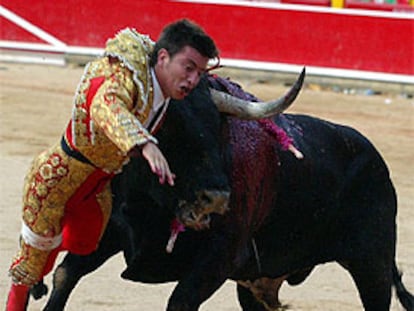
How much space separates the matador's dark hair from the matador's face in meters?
0.02

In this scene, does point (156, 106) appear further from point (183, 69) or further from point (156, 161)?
point (156, 161)

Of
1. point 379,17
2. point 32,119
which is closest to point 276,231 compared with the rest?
point 32,119

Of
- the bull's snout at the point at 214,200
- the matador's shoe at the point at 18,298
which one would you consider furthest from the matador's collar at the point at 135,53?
the matador's shoe at the point at 18,298

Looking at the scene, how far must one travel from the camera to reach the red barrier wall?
13.3 m

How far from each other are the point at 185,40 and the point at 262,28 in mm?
9892

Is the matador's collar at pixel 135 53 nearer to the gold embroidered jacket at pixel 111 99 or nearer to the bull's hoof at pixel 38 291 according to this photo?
the gold embroidered jacket at pixel 111 99

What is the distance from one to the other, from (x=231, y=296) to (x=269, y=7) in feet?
Result: 25.6

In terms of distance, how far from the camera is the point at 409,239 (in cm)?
726

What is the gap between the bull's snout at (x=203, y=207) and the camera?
3.94 m

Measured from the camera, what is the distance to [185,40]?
12.3ft

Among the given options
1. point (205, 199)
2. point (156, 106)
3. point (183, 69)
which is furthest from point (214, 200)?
point (183, 69)

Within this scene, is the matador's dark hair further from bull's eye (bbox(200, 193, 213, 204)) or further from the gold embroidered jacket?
bull's eye (bbox(200, 193, 213, 204))

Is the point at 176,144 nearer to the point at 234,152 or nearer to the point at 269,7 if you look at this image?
the point at 234,152

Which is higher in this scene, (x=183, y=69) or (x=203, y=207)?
(x=183, y=69)
